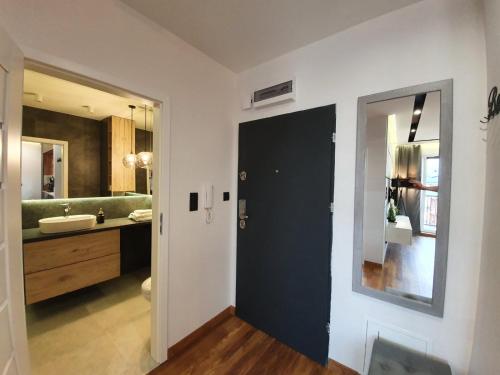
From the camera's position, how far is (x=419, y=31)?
1.25 meters

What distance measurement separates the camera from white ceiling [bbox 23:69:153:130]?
6.91ft

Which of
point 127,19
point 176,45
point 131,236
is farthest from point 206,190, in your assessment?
point 131,236

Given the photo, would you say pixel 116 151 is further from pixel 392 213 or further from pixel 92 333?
pixel 392 213

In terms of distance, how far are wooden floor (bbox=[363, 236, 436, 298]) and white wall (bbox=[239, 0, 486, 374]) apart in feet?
0.32

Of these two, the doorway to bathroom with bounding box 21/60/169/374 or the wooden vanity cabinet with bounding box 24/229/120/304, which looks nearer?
the doorway to bathroom with bounding box 21/60/169/374

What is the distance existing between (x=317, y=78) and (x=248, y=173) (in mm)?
979

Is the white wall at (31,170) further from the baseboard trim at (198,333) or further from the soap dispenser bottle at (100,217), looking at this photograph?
the baseboard trim at (198,333)

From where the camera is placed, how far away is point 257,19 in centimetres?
141

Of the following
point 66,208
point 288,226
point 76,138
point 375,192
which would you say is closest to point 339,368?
point 288,226

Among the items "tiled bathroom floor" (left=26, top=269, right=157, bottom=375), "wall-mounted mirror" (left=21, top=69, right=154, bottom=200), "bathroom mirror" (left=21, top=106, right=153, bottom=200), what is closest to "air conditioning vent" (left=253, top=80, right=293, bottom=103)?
"wall-mounted mirror" (left=21, top=69, right=154, bottom=200)

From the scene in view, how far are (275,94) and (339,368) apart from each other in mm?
2199

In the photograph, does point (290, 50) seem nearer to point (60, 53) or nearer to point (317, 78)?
point (317, 78)

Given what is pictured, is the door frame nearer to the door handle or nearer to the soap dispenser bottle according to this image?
the door handle

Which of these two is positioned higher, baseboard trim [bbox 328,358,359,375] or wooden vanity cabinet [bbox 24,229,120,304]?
wooden vanity cabinet [bbox 24,229,120,304]
